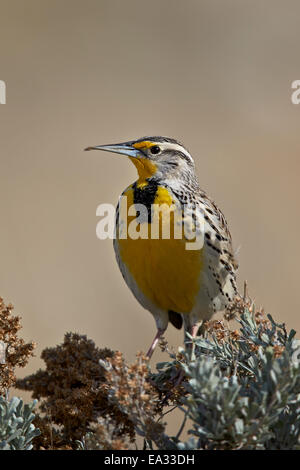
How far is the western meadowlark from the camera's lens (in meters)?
2.84

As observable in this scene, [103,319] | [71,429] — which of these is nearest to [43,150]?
[103,319]

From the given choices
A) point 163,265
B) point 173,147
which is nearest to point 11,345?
point 163,265

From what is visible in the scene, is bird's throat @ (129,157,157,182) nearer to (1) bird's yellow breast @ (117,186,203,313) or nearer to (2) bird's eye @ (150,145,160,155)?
(2) bird's eye @ (150,145,160,155)

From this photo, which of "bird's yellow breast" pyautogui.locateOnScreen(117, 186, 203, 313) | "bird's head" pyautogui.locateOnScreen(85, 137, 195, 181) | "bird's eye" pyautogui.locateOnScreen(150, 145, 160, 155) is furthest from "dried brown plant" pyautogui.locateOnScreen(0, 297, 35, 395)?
"bird's eye" pyautogui.locateOnScreen(150, 145, 160, 155)

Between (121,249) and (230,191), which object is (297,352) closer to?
(121,249)

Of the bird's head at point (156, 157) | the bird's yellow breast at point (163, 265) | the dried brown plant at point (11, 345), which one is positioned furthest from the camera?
the bird's head at point (156, 157)

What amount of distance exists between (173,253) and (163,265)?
6cm

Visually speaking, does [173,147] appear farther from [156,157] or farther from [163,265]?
[163,265]

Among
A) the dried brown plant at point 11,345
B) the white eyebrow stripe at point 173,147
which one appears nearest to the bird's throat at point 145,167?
the white eyebrow stripe at point 173,147

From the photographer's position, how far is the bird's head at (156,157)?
318cm

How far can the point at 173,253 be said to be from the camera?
280 cm

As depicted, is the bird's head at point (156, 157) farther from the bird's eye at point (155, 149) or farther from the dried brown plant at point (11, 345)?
the dried brown plant at point (11, 345)

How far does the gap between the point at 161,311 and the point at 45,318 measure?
3004 mm

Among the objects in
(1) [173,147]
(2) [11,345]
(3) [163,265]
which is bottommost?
(2) [11,345]
